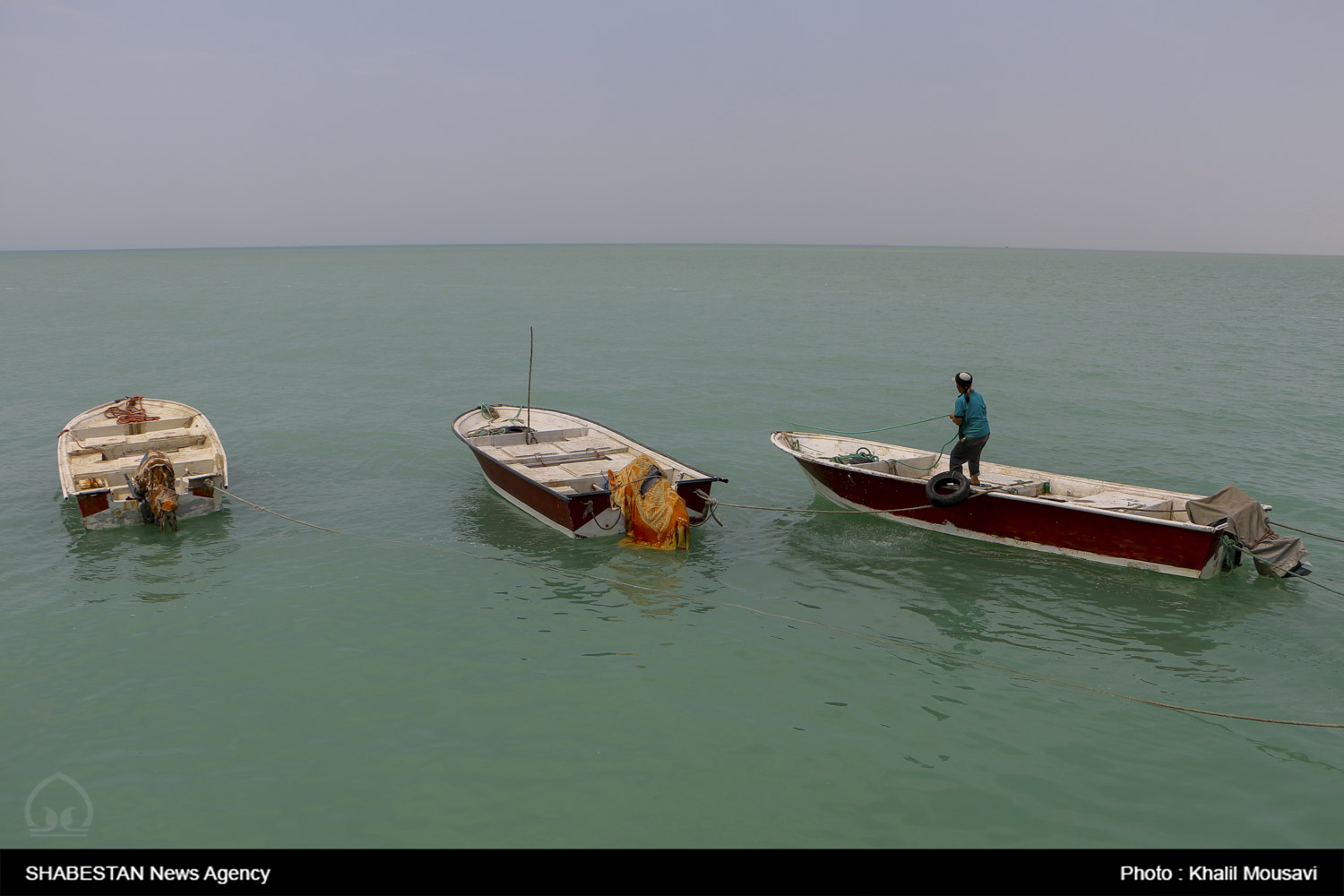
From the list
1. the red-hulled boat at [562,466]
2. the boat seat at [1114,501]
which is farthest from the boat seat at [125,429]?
the boat seat at [1114,501]

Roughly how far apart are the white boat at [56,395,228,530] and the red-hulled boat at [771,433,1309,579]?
34.4 feet

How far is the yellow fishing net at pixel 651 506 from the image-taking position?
508 inches

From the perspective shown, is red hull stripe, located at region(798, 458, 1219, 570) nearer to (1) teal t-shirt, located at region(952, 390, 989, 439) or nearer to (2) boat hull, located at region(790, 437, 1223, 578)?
(2) boat hull, located at region(790, 437, 1223, 578)

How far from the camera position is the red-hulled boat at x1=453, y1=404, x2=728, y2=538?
1338cm

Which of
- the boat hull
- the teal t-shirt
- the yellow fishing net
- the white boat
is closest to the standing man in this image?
the teal t-shirt

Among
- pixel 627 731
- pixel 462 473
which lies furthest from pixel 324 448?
pixel 627 731

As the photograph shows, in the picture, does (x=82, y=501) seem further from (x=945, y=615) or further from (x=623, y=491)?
(x=945, y=615)

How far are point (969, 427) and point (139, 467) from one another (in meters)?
13.7

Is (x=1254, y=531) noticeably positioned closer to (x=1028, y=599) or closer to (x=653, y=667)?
(x=1028, y=599)

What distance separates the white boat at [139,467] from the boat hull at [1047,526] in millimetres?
10864
